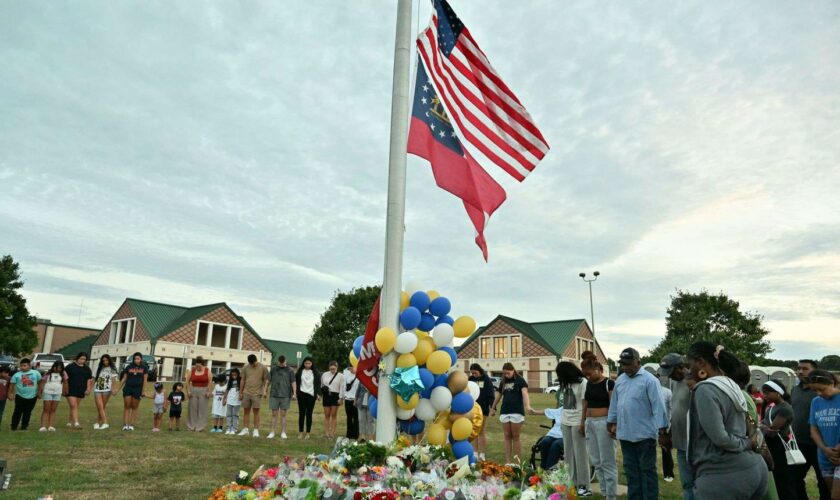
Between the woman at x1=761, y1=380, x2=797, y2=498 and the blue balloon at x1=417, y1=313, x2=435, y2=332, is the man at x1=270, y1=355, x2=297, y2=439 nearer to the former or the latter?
the blue balloon at x1=417, y1=313, x2=435, y2=332

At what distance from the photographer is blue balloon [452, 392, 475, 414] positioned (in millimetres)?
6152

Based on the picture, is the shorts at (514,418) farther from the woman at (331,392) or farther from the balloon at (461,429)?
the woman at (331,392)

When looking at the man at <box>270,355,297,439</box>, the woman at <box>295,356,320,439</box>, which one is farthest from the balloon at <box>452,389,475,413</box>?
the man at <box>270,355,297,439</box>

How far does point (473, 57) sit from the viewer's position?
686 centimetres

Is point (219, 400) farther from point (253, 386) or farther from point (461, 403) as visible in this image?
point (461, 403)

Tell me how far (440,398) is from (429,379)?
0.24m

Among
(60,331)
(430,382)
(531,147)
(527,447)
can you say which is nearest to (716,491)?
(430,382)

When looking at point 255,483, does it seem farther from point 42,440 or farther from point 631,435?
point 42,440

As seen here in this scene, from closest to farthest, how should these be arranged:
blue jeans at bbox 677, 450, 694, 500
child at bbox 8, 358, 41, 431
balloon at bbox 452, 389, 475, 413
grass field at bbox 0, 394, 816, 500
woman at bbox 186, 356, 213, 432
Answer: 1. blue jeans at bbox 677, 450, 694, 500
2. balloon at bbox 452, 389, 475, 413
3. grass field at bbox 0, 394, 816, 500
4. child at bbox 8, 358, 41, 431
5. woman at bbox 186, 356, 213, 432

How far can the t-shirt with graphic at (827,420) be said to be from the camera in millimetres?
5527

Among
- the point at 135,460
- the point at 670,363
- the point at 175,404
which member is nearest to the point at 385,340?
Answer: the point at 670,363

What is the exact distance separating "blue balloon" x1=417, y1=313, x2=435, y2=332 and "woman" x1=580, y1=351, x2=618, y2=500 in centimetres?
225

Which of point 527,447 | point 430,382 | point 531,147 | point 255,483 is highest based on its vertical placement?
point 531,147

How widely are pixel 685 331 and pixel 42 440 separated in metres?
43.9
